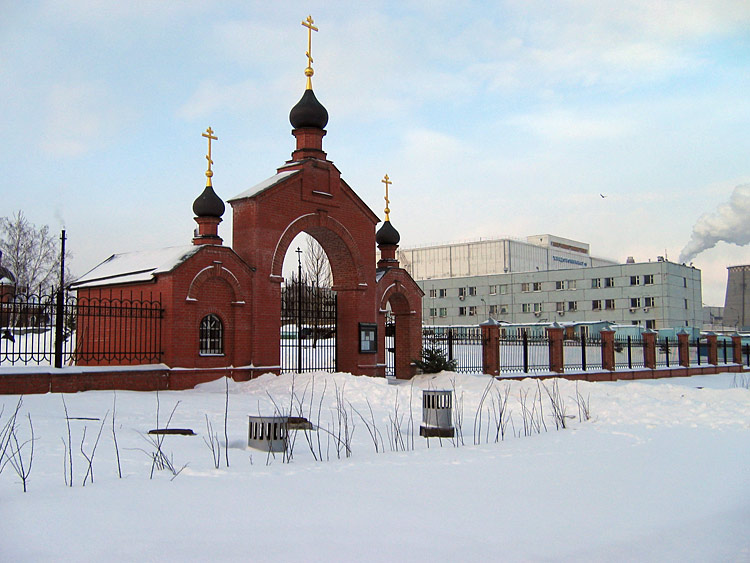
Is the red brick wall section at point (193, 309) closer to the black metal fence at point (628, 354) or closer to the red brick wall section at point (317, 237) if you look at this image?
the red brick wall section at point (317, 237)

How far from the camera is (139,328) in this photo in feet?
51.8

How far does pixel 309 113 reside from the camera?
58.5 ft

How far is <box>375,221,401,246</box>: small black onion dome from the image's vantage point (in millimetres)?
21312

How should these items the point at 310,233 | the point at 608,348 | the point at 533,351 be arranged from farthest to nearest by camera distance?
the point at 533,351 → the point at 608,348 → the point at 310,233

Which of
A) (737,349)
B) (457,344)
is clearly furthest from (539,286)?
(457,344)

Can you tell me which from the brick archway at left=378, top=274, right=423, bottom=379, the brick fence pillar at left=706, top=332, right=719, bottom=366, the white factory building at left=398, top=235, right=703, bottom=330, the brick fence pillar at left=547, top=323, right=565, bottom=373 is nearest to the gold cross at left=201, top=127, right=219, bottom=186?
the brick archway at left=378, top=274, right=423, bottom=379

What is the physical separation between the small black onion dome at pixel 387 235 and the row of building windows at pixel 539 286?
132 ft

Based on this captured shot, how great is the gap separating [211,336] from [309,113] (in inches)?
251

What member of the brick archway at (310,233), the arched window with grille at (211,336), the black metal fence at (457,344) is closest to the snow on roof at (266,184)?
the brick archway at (310,233)

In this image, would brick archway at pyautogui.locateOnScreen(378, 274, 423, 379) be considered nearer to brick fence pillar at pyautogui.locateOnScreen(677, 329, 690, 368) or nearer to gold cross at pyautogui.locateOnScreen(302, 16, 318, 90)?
gold cross at pyautogui.locateOnScreen(302, 16, 318, 90)

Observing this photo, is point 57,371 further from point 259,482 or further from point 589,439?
point 589,439

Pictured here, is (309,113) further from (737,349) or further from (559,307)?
(559,307)

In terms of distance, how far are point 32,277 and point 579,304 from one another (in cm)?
4266

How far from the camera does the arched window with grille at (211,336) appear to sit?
15836 millimetres
